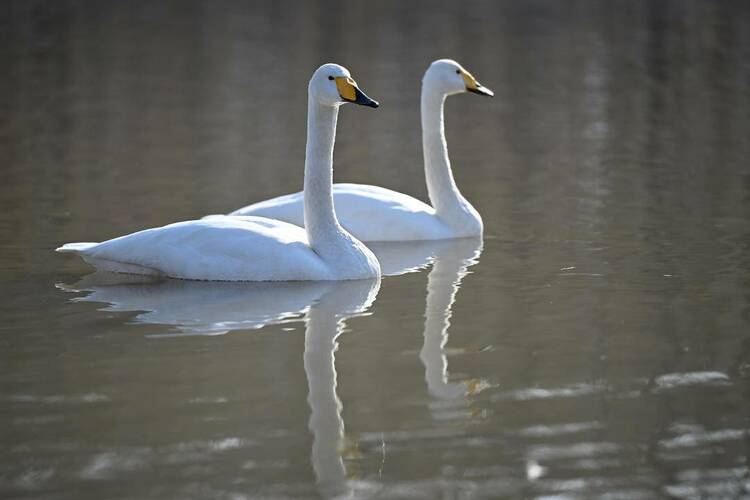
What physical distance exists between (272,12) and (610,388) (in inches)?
1252

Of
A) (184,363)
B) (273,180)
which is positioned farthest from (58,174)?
(184,363)

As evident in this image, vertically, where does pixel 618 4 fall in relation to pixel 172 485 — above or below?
above

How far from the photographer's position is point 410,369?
7645 millimetres

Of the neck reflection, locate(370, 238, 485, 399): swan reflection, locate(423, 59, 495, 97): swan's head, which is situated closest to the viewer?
the neck reflection

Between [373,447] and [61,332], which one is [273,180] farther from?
[373,447]

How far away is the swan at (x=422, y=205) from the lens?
1191 cm

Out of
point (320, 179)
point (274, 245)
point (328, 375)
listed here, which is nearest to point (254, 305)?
point (274, 245)

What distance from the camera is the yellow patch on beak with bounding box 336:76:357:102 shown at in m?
9.66

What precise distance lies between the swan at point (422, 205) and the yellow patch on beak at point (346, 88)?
7.26 ft

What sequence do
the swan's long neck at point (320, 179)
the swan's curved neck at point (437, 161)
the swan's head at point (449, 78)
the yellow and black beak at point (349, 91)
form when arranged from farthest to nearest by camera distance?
the swan's head at point (449, 78), the swan's curved neck at point (437, 161), the swan's long neck at point (320, 179), the yellow and black beak at point (349, 91)

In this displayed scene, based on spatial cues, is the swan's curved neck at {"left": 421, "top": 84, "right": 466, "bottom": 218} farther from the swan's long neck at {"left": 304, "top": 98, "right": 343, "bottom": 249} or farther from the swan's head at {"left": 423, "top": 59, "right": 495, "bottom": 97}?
the swan's long neck at {"left": 304, "top": 98, "right": 343, "bottom": 249}

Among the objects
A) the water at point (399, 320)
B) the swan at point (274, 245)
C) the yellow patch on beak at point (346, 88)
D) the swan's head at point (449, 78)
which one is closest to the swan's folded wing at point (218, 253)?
the swan at point (274, 245)

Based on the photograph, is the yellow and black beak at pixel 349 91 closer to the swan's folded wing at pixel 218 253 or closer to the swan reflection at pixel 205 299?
the swan's folded wing at pixel 218 253

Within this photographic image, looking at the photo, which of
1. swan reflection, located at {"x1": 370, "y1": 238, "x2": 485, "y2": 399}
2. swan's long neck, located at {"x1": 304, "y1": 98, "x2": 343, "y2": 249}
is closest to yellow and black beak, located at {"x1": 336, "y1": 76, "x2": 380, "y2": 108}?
swan's long neck, located at {"x1": 304, "y1": 98, "x2": 343, "y2": 249}
